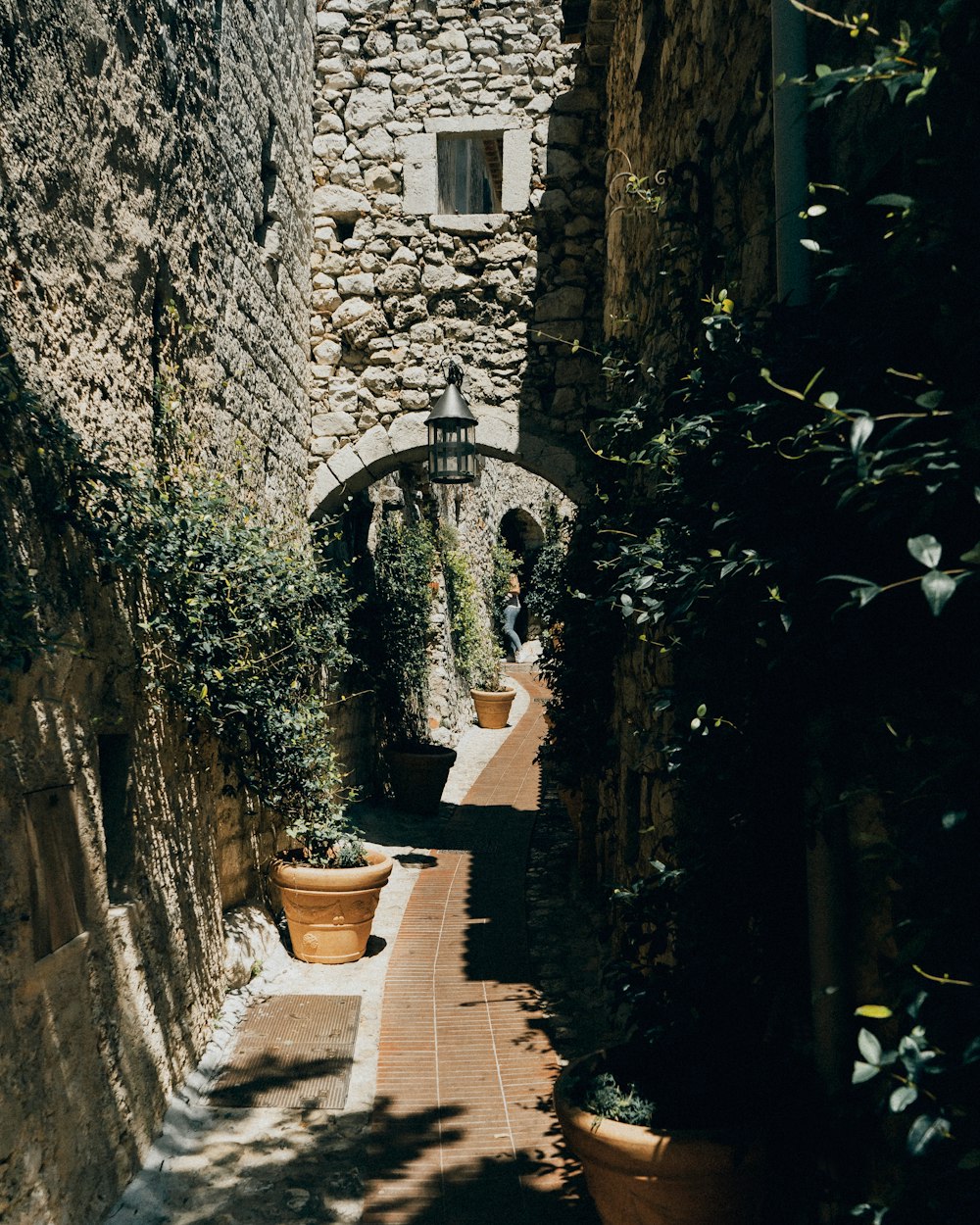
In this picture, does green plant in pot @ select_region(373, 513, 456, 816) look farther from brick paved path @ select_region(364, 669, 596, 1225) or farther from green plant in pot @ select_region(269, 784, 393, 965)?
green plant in pot @ select_region(269, 784, 393, 965)

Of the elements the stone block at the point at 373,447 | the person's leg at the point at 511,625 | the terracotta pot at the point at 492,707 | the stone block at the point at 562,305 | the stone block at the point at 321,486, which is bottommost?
the person's leg at the point at 511,625

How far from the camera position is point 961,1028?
1460mm

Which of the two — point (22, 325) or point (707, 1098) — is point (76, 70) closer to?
point (22, 325)

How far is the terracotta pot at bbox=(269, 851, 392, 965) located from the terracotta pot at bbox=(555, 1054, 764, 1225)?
117 inches

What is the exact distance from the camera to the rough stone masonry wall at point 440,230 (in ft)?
24.2

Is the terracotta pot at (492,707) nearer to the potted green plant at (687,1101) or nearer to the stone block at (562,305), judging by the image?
the stone block at (562,305)

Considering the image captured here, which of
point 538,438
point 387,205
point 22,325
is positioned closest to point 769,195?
point 22,325

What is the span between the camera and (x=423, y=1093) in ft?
13.2

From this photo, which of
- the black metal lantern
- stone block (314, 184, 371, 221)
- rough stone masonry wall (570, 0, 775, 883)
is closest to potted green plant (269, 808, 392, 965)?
rough stone masonry wall (570, 0, 775, 883)

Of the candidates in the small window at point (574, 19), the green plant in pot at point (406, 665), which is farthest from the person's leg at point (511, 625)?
the small window at point (574, 19)

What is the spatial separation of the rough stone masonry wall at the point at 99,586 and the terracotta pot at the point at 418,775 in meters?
3.17

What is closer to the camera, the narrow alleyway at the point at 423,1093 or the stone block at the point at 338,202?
the narrow alleyway at the point at 423,1093

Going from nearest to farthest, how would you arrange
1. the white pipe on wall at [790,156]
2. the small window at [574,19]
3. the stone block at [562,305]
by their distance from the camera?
the white pipe on wall at [790,156], the small window at [574,19], the stone block at [562,305]

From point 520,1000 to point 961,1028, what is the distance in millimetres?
3730
